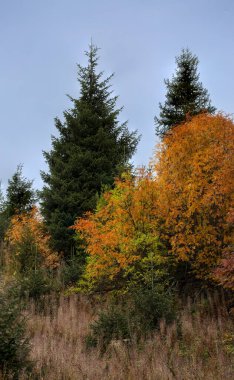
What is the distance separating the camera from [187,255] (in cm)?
1184

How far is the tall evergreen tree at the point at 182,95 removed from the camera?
22500 mm

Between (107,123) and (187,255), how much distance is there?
41.7 ft

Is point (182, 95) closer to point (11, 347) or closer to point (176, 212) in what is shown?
point (176, 212)

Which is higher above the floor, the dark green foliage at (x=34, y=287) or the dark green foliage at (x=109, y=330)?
the dark green foliage at (x=34, y=287)

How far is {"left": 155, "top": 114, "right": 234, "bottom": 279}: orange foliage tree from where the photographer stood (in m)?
11.1

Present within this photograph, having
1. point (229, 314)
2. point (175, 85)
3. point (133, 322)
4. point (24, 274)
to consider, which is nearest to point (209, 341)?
point (133, 322)

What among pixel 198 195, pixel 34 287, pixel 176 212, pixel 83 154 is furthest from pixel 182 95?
pixel 34 287

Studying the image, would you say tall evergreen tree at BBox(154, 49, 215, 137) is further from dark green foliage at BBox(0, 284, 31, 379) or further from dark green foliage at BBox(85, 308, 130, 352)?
dark green foliage at BBox(0, 284, 31, 379)

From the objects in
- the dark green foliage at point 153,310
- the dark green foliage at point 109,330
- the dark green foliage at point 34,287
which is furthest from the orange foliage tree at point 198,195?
the dark green foliage at point 34,287

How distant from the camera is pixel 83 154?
2036 cm

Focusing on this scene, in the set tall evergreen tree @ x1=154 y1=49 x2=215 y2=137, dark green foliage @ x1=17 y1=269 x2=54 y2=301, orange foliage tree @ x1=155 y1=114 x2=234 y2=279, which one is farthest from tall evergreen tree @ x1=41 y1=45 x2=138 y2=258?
dark green foliage @ x1=17 y1=269 x2=54 y2=301

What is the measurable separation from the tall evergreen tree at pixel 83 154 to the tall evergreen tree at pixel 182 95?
236cm

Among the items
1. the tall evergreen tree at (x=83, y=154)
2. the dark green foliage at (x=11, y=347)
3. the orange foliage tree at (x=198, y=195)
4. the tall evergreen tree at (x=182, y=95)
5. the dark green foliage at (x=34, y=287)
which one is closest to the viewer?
the dark green foliage at (x=11, y=347)

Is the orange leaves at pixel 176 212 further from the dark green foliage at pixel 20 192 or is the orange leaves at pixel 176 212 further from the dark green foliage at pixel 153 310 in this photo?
the dark green foliage at pixel 20 192
